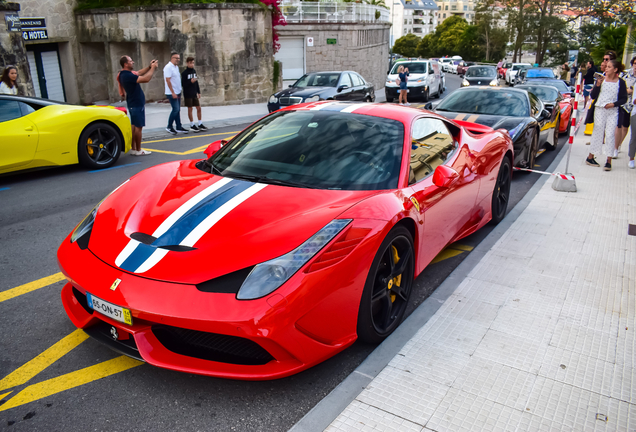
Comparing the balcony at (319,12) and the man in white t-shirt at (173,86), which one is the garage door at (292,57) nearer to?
the balcony at (319,12)

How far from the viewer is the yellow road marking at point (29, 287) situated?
3.73m

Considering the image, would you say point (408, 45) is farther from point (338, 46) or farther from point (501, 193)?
point (501, 193)

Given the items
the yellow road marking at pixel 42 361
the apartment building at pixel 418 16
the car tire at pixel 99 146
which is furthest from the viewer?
the apartment building at pixel 418 16

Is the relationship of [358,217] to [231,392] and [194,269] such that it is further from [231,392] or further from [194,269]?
[231,392]

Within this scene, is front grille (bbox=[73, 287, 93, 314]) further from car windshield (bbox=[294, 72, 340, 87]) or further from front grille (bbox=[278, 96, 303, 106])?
car windshield (bbox=[294, 72, 340, 87])

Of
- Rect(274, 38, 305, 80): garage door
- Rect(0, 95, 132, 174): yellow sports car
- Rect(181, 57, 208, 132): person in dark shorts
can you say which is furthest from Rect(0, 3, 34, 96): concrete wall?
Rect(274, 38, 305, 80): garage door

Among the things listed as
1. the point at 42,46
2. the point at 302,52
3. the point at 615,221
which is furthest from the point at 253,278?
the point at 302,52

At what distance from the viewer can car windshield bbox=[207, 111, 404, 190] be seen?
3.41m

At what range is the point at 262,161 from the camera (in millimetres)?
3658

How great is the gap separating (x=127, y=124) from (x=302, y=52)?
73.2ft

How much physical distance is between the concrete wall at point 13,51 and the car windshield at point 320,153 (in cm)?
1114

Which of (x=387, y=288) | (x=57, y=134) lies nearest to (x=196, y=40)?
(x=57, y=134)

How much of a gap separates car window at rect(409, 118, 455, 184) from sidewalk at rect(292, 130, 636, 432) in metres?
0.97

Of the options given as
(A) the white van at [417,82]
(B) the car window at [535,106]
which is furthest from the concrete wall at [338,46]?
(B) the car window at [535,106]
